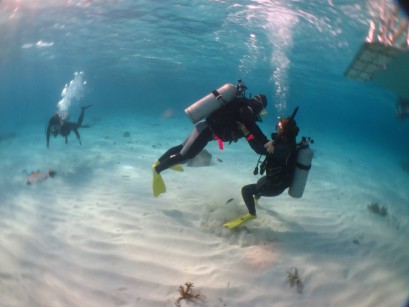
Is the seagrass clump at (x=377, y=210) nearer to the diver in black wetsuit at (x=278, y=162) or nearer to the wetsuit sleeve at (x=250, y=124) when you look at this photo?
the diver in black wetsuit at (x=278, y=162)

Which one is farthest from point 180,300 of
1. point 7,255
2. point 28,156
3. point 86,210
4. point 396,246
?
point 28,156

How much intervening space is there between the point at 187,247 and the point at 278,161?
2644mm

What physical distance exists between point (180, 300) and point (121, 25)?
24.3 metres

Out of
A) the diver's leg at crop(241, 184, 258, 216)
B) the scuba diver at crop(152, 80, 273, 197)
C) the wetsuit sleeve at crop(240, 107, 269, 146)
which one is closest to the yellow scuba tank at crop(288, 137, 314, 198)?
the scuba diver at crop(152, 80, 273, 197)

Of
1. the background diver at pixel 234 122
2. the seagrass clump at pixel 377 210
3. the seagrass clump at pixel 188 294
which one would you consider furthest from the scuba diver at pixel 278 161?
the seagrass clump at pixel 377 210

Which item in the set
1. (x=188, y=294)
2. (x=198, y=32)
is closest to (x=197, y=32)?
(x=198, y=32)

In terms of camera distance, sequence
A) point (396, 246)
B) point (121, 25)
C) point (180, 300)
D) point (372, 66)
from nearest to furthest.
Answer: point (180, 300) → point (396, 246) → point (372, 66) → point (121, 25)

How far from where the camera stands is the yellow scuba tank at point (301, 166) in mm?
5607

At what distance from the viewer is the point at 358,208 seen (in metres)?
10.3

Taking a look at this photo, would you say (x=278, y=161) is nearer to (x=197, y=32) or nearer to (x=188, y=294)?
(x=188, y=294)

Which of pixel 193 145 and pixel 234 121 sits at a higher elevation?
pixel 234 121

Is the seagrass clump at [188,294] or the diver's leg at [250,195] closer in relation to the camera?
the seagrass clump at [188,294]

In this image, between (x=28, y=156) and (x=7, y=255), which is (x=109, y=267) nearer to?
(x=7, y=255)

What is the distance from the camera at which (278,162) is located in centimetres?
583
